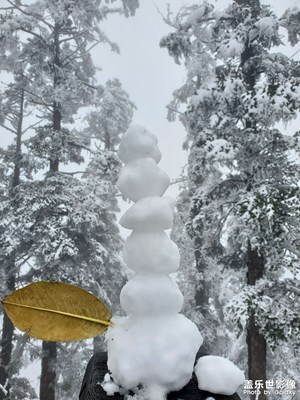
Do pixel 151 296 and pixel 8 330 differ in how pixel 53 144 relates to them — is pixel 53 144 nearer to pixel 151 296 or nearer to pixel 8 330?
pixel 8 330

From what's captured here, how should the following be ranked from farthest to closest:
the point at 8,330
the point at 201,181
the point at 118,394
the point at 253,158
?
1. the point at 201,181
2. the point at 8,330
3. the point at 253,158
4. the point at 118,394

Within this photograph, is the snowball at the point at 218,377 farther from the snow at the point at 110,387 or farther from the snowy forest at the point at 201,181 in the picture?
the snowy forest at the point at 201,181

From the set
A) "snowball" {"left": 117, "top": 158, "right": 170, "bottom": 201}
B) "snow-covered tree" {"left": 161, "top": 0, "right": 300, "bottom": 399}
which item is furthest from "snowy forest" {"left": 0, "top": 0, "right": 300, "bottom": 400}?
"snowball" {"left": 117, "top": 158, "right": 170, "bottom": 201}

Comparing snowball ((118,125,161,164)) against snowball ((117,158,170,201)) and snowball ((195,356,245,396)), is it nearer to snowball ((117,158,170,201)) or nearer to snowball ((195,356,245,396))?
snowball ((117,158,170,201))

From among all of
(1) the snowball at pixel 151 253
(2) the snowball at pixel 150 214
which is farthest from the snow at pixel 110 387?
(2) the snowball at pixel 150 214

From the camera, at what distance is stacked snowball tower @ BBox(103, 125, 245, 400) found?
1.55 m

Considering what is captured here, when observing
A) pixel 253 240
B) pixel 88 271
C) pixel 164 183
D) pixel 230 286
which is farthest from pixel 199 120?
pixel 164 183

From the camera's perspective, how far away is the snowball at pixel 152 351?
60.4 inches

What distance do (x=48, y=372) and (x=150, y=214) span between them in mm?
9179

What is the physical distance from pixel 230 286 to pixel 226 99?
452 cm

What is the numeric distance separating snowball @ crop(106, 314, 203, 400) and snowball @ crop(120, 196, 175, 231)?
0.46m

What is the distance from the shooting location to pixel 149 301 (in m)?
1.75

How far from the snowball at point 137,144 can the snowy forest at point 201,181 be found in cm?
476

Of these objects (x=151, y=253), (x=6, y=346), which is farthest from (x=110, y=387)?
(x=6, y=346)
